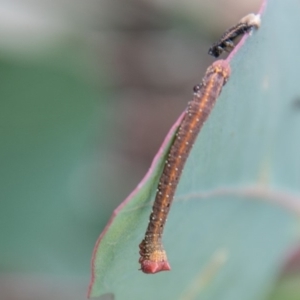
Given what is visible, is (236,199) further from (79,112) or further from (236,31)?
(79,112)

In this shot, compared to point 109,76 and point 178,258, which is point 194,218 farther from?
point 109,76

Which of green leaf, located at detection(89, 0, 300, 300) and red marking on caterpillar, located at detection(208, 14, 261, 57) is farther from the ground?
red marking on caterpillar, located at detection(208, 14, 261, 57)

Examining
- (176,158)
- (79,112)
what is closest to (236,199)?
(176,158)

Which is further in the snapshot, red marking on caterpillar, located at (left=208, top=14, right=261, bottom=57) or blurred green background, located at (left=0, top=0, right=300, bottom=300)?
blurred green background, located at (left=0, top=0, right=300, bottom=300)

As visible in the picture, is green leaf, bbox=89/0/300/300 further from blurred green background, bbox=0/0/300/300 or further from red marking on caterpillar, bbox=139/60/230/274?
blurred green background, bbox=0/0/300/300

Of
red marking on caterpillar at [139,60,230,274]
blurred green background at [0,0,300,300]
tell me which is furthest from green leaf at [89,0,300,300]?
blurred green background at [0,0,300,300]

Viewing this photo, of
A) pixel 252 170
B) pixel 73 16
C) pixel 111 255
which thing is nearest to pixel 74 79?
pixel 73 16

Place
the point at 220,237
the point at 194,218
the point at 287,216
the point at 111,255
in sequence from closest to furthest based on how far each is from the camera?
1. the point at 111,255
2. the point at 194,218
3. the point at 220,237
4. the point at 287,216
